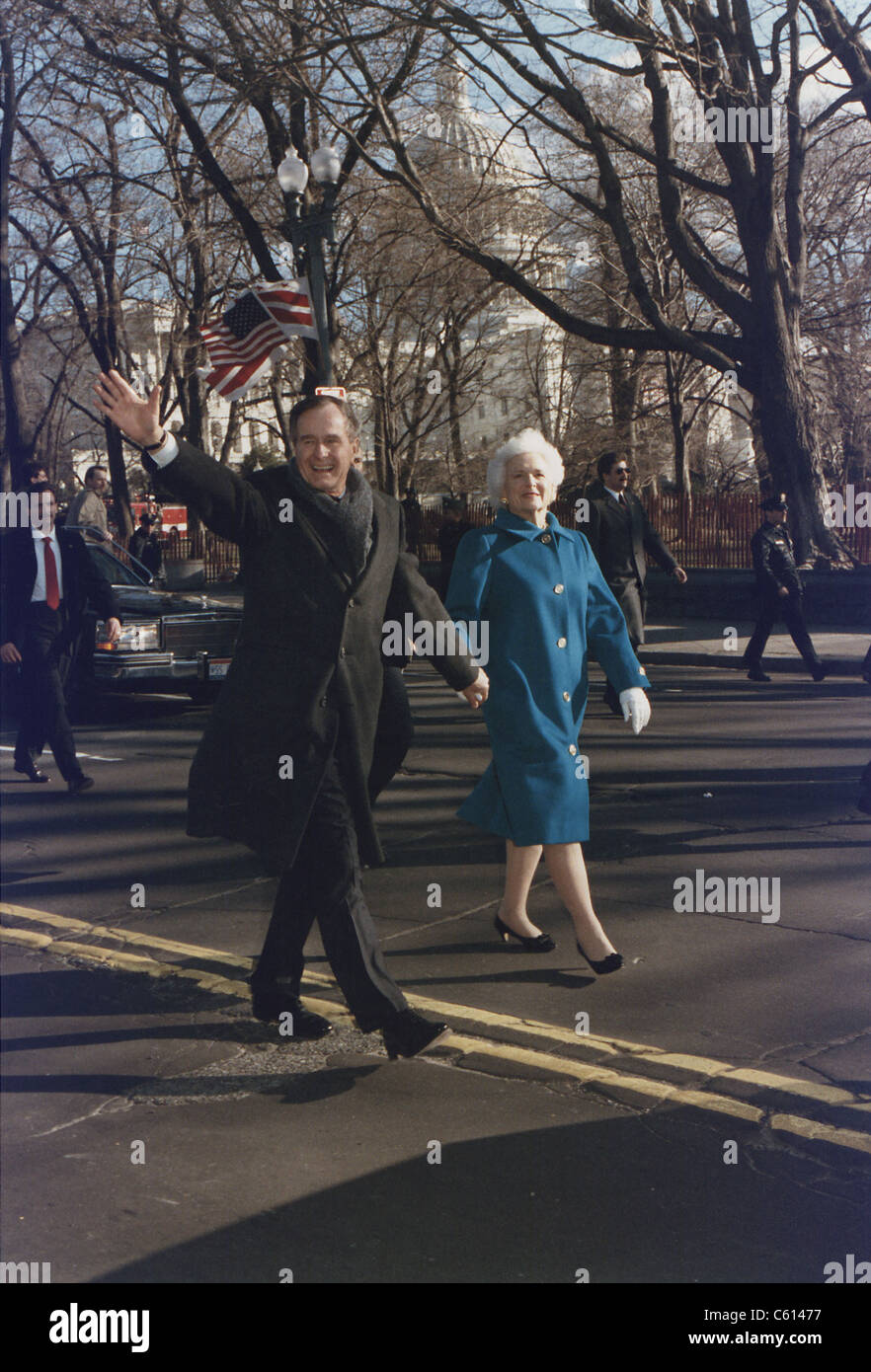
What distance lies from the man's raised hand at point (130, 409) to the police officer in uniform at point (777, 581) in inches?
438

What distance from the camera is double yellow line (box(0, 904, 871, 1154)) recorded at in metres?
3.92

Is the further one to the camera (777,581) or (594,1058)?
(777,581)

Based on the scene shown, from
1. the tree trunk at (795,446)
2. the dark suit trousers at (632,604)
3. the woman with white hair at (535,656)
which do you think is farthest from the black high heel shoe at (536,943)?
the tree trunk at (795,446)

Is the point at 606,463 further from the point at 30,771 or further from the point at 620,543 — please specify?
the point at 30,771

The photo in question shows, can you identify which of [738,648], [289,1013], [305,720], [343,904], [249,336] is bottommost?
[289,1013]

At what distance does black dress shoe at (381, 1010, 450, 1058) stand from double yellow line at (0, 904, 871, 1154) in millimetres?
154

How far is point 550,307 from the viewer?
834 inches

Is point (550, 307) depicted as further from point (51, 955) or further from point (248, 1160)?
point (248, 1160)

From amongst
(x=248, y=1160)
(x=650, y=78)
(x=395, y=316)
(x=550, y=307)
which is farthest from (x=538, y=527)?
(x=395, y=316)

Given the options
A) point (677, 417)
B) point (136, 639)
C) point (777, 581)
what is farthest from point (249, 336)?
point (677, 417)

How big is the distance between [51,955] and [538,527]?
252cm

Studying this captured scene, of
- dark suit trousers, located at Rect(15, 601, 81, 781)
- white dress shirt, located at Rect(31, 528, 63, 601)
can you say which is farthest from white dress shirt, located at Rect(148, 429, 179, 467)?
white dress shirt, located at Rect(31, 528, 63, 601)

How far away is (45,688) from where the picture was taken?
9203 mm

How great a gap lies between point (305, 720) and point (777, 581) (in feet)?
36.0
